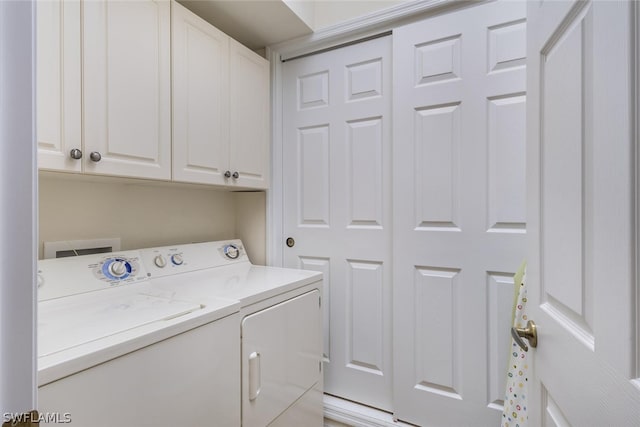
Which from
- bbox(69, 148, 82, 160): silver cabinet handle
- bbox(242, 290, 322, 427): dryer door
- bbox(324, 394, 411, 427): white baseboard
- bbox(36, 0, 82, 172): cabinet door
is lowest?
bbox(324, 394, 411, 427): white baseboard

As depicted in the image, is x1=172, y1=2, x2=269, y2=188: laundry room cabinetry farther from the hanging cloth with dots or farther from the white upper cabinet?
the hanging cloth with dots

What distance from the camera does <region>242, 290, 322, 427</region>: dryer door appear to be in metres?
1.20

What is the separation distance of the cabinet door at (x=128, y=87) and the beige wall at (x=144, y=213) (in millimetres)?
206

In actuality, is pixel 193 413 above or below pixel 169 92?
below

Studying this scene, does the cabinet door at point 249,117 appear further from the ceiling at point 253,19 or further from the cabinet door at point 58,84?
the cabinet door at point 58,84

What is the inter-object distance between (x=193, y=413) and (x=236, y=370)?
19 cm

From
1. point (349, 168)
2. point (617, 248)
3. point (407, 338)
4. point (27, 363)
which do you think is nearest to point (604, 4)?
point (617, 248)

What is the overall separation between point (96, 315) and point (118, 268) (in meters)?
0.38

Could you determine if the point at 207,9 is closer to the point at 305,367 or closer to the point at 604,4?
the point at 604,4

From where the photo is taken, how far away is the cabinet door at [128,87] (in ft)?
3.61

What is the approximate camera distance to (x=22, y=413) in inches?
14.2

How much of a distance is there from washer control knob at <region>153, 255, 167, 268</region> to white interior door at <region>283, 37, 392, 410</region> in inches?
31.1

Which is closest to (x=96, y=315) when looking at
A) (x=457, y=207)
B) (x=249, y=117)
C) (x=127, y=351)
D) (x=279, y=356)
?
(x=127, y=351)

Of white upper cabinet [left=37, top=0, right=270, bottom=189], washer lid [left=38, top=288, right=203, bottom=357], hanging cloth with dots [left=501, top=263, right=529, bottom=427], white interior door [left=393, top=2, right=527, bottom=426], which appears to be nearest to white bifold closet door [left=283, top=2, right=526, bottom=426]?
white interior door [left=393, top=2, right=527, bottom=426]
